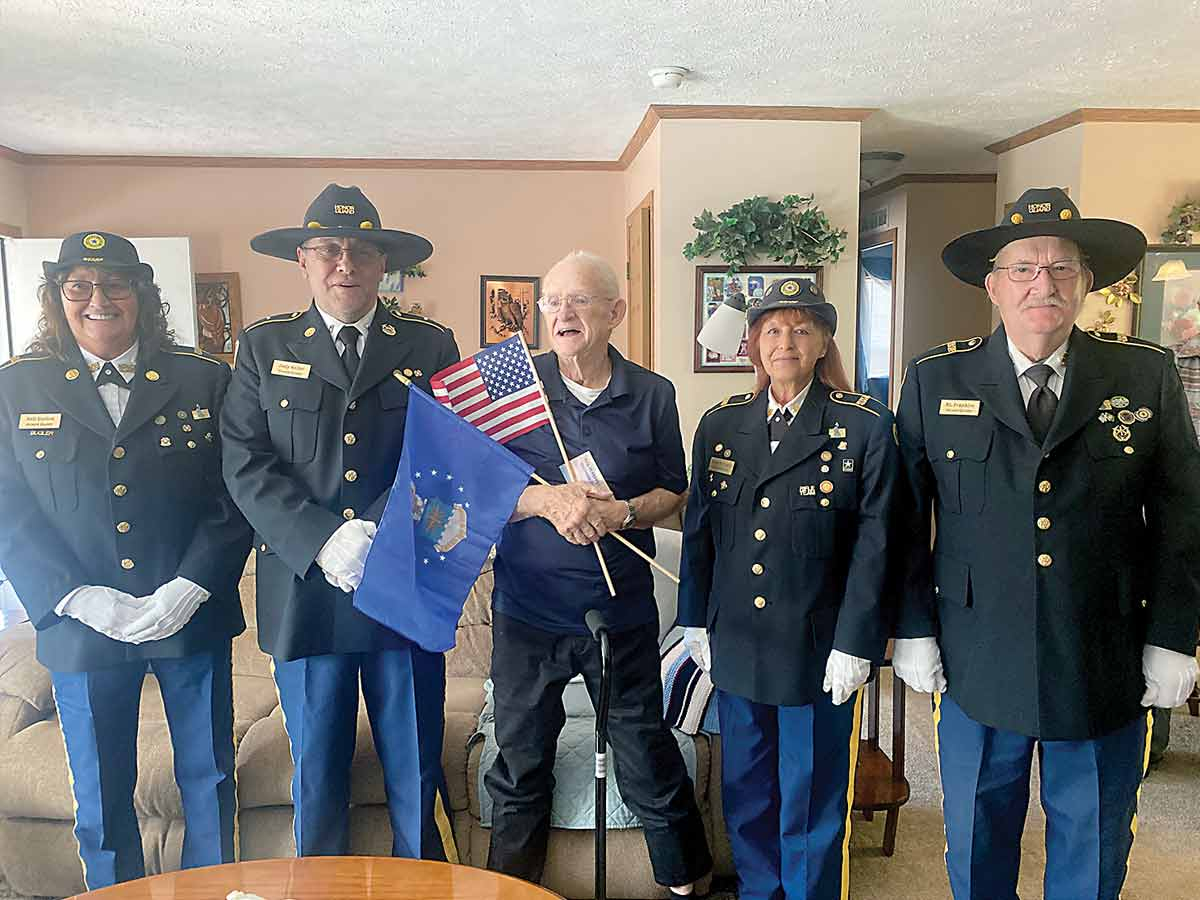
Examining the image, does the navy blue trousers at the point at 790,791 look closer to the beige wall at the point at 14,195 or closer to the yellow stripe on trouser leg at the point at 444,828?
the yellow stripe on trouser leg at the point at 444,828

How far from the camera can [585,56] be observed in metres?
3.84

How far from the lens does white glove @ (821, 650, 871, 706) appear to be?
6.39 feet

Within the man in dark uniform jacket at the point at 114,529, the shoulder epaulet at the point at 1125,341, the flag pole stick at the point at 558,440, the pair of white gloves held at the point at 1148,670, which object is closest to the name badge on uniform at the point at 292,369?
the man in dark uniform jacket at the point at 114,529

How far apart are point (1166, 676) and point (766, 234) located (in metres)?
3.38

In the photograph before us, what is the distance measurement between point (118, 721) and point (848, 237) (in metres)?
4.13

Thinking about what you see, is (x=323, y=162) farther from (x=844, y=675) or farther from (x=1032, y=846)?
(x=1032, y=846)

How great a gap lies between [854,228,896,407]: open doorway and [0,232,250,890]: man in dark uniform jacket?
227 inches

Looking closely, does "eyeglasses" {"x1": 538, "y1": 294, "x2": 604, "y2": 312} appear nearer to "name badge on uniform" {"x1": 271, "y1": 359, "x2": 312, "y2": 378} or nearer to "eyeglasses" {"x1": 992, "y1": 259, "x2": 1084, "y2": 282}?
"name badge on uniform" {"x1": 271, "y1": 359, "x2": 312, "y2": 378}

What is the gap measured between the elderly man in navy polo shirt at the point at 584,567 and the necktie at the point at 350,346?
40cm

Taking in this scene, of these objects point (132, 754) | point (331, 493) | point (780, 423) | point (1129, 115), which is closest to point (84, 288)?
point (331, 493)

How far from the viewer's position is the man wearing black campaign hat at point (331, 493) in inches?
Result: 76.7

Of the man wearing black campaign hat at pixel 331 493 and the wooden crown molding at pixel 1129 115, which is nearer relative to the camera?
the man wearing black campaign hat at pixel 331 493

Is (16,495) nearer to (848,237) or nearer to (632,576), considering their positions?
(632,576)

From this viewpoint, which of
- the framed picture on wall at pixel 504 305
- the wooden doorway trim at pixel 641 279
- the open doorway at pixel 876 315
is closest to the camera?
the wooden doorway trim at pixel 641 279
